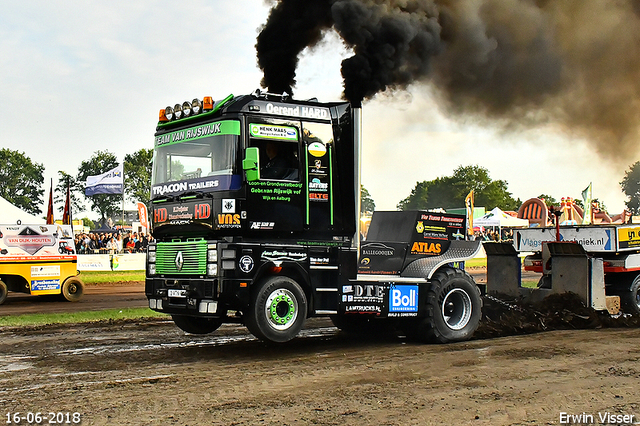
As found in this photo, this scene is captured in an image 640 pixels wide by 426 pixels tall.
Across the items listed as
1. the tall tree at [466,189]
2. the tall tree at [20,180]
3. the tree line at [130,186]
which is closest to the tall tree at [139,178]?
the tree line at [130,186]

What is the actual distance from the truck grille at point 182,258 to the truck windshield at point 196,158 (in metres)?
0.70

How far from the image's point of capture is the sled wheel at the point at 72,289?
645 inches

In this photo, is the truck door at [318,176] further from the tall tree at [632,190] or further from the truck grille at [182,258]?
the tall tree at [632,190]

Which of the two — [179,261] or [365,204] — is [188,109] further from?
[365,204]

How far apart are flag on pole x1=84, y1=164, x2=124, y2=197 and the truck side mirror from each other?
30.2m

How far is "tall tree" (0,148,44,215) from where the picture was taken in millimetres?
87812

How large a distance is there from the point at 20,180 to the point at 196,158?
3558 inches

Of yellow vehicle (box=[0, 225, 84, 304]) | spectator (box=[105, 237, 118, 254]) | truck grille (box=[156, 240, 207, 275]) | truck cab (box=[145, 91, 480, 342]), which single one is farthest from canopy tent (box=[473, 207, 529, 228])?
truck grille (box=[156, 240, 207, 275])

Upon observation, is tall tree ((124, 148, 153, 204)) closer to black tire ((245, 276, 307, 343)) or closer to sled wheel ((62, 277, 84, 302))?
sled wheel ((62, 277, 84, 302))

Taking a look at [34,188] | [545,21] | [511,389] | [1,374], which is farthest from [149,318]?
[34,188]

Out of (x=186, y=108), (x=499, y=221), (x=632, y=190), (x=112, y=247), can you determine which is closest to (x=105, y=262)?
(x=112, y=247)

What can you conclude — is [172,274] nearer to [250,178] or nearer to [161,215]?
[161,215]

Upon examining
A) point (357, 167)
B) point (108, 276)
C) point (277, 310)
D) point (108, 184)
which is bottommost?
point (108, 276)

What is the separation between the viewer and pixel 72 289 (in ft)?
54.3
